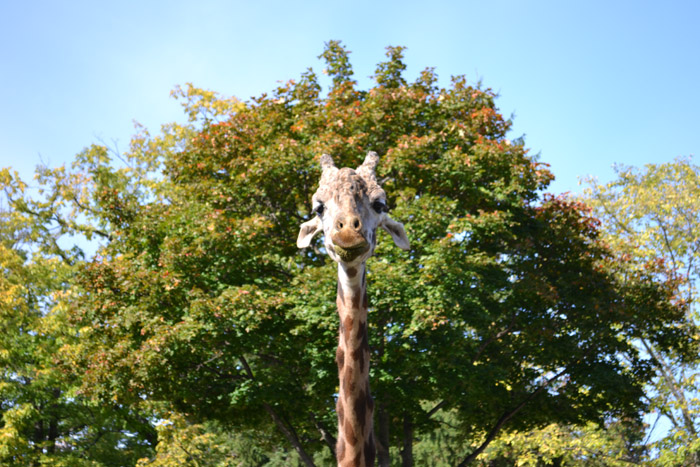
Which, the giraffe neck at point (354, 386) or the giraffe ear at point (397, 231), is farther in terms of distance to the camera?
the giraffe ear at point (397, 231)

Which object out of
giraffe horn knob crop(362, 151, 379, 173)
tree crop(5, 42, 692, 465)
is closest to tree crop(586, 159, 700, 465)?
tree crop(5, 42, 692, 465)

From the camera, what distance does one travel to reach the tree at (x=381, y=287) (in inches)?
477

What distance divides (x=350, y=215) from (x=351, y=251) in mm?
254

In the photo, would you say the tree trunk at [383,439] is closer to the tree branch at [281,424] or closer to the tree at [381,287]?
the tree at [381,287]

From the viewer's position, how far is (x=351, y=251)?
409 cm

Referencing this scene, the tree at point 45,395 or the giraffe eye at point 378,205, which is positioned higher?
the tree at point 45,395

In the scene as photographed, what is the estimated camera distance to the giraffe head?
4078 millimetres

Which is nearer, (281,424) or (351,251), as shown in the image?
(351,251)

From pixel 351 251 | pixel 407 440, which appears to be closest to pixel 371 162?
pixel 351 251

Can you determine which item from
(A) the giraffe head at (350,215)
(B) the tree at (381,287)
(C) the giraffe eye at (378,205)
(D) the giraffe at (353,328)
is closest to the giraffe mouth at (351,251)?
(A) the giraffe head at (350,215)

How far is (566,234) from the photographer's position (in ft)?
50.1

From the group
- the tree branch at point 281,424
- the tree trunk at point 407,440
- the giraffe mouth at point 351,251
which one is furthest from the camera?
the tree trunk at point 407,440

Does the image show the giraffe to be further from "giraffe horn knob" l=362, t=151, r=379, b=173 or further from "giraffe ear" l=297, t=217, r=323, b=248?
"giraffe ear" l=297, t=217, r=323, b=248

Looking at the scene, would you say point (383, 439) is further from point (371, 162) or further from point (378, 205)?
point (378, 205)
